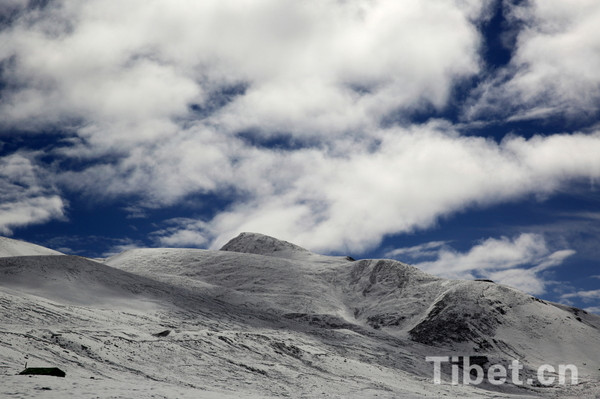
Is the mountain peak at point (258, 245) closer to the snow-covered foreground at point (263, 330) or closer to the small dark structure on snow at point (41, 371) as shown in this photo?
the snow-covered foreground at point (263, 330)

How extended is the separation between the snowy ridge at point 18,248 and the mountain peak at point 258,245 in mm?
57239

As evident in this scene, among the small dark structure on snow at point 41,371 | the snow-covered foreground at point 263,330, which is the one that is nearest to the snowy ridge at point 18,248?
the snow-covered foreground at point 263,330

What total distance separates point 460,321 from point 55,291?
57247 millimetres

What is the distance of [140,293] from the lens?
63.8 m

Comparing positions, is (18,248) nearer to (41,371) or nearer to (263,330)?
(263,330)

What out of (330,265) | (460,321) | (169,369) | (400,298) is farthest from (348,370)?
(330,265)

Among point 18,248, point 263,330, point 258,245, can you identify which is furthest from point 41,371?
point 258,245

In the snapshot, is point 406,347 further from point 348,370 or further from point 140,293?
point 140,293

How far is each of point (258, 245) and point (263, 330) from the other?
313ft

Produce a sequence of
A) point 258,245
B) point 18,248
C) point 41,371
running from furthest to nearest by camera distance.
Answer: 1. point 258,245
2. point 18,248
3. point 41,371

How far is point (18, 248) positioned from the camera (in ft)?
340

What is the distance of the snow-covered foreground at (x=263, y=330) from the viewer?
34781 mm

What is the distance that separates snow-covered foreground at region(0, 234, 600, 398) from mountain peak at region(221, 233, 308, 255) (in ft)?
105

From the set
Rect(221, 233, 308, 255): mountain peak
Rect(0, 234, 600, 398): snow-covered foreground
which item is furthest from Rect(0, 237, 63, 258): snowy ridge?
Rect(221, 233, 308, 255): mountain peak
